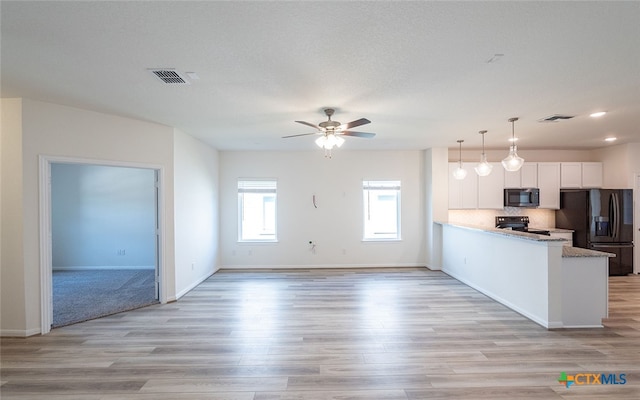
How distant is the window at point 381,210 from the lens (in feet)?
22.2

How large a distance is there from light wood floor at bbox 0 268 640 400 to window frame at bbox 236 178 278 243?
230 centimetres

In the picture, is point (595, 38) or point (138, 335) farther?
point (138, 335)

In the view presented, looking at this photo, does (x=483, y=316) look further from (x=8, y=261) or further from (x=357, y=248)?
(x=8, y=261)

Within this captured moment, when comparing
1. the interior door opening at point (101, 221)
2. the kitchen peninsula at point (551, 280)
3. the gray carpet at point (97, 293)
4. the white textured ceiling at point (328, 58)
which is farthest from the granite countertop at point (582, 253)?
the interior door opening at point (101, 221)

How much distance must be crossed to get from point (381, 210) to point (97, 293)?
5702 millimetres

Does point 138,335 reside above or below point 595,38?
below

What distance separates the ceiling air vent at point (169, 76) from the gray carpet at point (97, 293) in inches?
130

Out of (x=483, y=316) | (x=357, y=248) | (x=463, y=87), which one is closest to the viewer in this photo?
(x=463, y=87)

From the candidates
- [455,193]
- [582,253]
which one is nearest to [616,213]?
[455,193]

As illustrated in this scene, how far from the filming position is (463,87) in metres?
2.98

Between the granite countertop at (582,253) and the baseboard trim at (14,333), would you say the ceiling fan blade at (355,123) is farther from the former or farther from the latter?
the baseboard trim at (14,333)

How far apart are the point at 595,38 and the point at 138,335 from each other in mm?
A: 5051

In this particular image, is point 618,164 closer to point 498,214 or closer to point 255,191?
point 498,214

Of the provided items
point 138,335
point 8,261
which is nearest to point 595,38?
point 138,335
